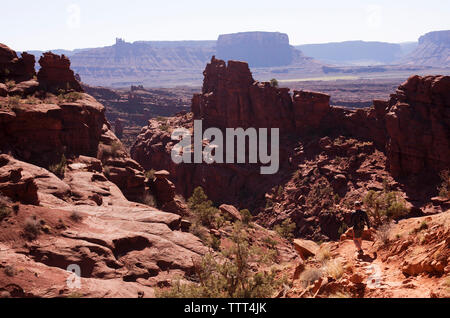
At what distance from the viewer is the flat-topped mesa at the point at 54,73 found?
31.1m

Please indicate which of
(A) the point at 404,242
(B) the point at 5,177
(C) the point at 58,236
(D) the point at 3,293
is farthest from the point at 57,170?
(A) the point at 404,242

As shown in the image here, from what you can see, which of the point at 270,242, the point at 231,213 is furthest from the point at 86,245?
the point at 231,213

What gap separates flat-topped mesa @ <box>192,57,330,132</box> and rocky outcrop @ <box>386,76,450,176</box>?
1199cm

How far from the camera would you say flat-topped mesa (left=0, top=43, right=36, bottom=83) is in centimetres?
2867

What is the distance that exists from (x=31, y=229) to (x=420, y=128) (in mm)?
32448

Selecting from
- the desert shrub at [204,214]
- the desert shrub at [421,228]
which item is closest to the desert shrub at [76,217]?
the desert shrub at [204,214]

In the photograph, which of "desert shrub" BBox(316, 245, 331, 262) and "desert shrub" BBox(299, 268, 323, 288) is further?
"desert shrub" BBox(316, 245, 331, 262)

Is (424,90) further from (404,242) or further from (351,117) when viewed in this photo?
(404,242)

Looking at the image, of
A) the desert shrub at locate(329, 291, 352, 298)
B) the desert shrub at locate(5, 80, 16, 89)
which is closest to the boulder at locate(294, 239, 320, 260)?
the desert shrub at locate(329, 291, 352, 298)

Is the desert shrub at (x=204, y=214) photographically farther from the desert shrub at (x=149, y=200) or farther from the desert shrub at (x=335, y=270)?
the desert shrub at (x=335, y=270)

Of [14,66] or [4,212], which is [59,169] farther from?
[14,66]

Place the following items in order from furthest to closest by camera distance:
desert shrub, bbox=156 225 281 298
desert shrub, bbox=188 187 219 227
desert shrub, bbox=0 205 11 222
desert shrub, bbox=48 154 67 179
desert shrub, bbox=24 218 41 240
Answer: desert shrub, bbox=188 187 219 227 < desert shrub, bbox=48 154 67 179 < desert shrub, bbox=0 205 11 222 < desert shrub, bbox=24 218 41 240 < desert shrub, bbox=156 225 281 298

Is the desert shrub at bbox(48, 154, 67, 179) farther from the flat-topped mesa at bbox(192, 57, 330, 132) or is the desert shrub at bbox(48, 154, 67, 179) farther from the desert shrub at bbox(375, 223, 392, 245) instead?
the flat-topped mesa at bbox(192, 57, 330, 132)

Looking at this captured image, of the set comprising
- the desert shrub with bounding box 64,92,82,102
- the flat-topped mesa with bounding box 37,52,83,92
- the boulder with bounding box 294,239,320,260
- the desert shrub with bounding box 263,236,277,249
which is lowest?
the desert shrub with bounding box 263,236,277,249
